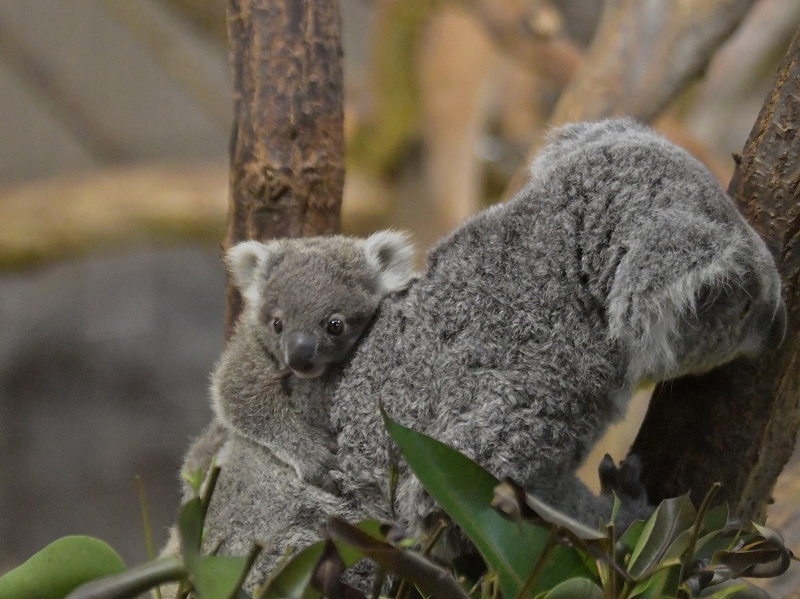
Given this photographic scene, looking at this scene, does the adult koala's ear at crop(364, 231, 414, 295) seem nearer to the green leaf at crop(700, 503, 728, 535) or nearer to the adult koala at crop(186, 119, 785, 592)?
the adult koala at crop(186, 119, 785, 592)

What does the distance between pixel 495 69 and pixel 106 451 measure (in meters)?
4.16

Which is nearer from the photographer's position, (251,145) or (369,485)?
(369,485)

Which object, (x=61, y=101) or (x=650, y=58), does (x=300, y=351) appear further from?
(x=61, y=101)

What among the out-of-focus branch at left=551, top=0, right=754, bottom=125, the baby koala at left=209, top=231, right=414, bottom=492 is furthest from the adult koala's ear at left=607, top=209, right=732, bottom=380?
the out-of-focus branch at left=551, top=0, right=754, bottom=125

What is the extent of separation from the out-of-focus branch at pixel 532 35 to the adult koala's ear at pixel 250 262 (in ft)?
10.9

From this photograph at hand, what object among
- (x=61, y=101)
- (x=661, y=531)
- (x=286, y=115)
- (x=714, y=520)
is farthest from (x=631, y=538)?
(x=61, y=101)

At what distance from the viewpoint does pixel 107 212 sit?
685 cm

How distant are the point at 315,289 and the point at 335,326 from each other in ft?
0.41

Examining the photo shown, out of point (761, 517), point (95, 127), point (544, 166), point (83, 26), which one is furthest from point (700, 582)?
point (83, 26)

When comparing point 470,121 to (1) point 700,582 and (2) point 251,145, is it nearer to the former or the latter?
(2) point 251,145

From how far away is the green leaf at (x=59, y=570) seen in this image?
1.60 meters

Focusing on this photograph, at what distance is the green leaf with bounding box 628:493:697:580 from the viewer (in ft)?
5.41

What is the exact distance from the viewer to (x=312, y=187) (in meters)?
2.75

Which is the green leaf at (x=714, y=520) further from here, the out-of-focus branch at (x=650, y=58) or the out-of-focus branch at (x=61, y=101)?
the out-of-focus branch at (x=61, y=101)
